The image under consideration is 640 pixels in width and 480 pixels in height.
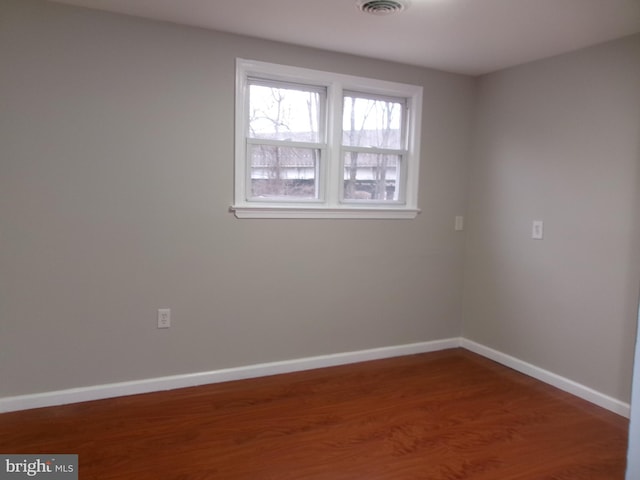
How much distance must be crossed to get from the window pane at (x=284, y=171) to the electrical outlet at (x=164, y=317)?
3.03 ft

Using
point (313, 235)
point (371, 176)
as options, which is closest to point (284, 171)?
point (313, 235)

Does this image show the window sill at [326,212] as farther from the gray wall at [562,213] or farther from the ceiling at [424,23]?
the ceiling at [424,23]

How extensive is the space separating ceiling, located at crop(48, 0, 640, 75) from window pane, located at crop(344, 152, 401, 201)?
75 centimetres

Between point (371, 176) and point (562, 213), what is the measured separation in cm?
132

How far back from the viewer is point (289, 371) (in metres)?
3.15

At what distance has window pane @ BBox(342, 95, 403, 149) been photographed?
3.27 meters

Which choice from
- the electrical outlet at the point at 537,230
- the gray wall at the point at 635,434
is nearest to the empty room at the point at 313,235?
the electrical outlet at the point at 537,230

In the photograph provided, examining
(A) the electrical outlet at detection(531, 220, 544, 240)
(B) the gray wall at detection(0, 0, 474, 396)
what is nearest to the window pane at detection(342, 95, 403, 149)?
(B) the gray wall at detection(0, 0, 474, 396)

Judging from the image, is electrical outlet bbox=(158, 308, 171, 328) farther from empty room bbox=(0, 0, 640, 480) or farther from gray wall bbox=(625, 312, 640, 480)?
gray wall bbox=(625, 312, 640, 480)

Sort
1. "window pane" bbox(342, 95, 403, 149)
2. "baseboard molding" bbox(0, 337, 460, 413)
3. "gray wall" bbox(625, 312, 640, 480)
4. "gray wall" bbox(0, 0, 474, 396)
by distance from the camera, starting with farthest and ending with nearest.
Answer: "window pane" bbox(342, 95, 403, 149) < "baseboard molding" bbox(0, 337, 460, 413) < "gray wall" bbox(0, 0, 474, 396) < "gray wall" bbox(625, 312, 640, 480)

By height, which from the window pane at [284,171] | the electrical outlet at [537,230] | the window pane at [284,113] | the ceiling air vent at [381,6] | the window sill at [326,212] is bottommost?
the electrical outlet at [537,230]

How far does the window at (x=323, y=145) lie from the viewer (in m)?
2.95

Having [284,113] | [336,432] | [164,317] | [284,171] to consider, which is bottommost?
[336,432]

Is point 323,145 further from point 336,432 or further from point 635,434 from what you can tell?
point 635,434
